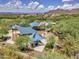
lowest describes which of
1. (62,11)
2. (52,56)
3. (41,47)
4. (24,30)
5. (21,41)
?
(52,56)

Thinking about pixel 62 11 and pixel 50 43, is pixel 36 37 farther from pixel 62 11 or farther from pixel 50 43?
pixel 62 11

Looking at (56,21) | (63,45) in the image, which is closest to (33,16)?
(56,21)

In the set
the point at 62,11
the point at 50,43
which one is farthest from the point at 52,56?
the point at 62,11

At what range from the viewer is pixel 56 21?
381cm

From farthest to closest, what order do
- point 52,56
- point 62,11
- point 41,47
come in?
point 62,11 → point 41,47 → point 52,56

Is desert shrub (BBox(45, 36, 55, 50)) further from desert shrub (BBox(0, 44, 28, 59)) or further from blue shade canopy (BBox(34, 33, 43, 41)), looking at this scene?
desert shrub (BBox(0, 44, 28, 59))

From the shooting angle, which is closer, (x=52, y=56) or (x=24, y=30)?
(x=52, y=56)

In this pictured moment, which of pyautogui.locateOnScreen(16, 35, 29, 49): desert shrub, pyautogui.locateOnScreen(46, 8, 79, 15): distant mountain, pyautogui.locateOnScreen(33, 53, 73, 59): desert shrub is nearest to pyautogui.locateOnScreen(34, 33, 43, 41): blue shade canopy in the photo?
pyautogui.locateOnScreen(16, 35, 29, 49): desert shrub

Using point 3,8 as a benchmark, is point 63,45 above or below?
below

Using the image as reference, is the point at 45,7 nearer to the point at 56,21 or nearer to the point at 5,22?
the point at 56,21

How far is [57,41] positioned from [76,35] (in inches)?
13.5

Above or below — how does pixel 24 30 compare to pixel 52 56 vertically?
above

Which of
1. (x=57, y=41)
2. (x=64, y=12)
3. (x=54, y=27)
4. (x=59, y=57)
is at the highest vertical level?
(x=64, y=12)

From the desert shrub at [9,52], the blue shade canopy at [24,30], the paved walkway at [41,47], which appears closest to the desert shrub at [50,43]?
the paved walkway at [41,47]
